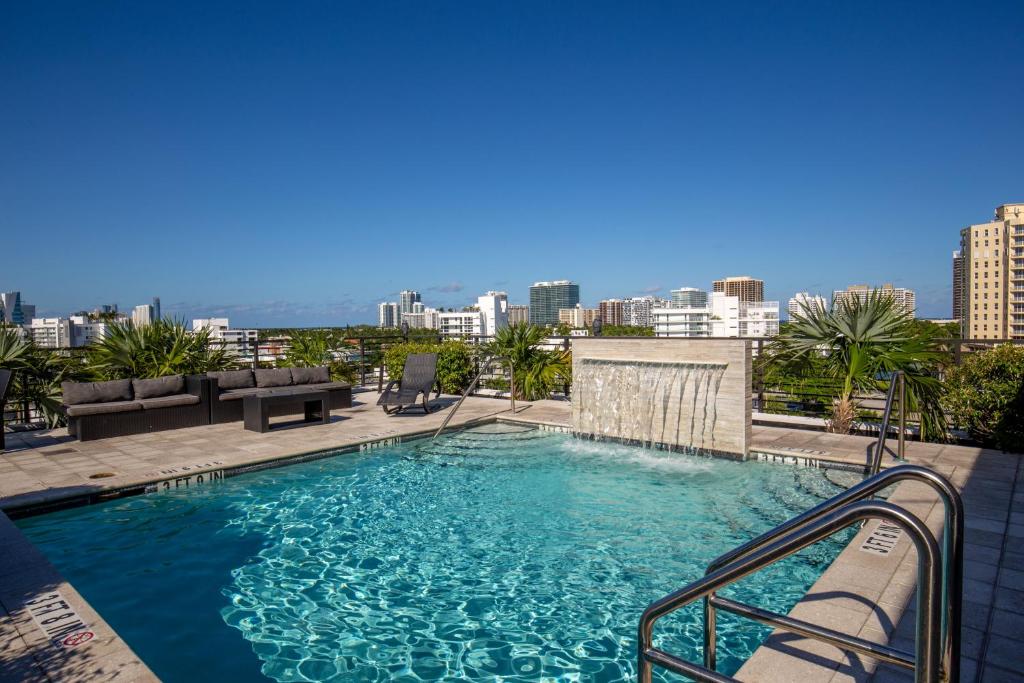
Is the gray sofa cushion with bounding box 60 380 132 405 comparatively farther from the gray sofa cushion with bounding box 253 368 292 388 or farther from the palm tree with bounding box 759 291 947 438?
the palm tree with bounding box 759 291 947 438

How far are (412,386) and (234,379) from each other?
3.05 meters

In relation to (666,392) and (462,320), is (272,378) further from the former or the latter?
(462,320)

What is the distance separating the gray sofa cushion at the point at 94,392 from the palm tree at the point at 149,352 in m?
1.09

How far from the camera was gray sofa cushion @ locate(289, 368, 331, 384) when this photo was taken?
10562mm

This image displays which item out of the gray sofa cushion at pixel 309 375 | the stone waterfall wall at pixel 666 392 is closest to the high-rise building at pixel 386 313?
the gray sofa cushion at pixel 309 375

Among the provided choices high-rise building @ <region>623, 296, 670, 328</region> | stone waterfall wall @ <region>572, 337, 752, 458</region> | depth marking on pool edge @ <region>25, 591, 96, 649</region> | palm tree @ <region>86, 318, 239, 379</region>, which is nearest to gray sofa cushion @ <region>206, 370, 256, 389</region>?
palm tree @ <region>86, 318, 239, 379</region>

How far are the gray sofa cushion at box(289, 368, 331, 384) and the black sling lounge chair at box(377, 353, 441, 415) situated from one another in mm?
1297

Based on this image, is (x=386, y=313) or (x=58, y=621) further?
(x=386, y=313)

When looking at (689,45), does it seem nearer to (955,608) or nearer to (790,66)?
(790,66)

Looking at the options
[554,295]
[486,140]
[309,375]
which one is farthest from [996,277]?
[309,375]

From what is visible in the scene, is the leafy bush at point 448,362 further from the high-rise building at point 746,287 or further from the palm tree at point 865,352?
the high-rise building at point 746,287

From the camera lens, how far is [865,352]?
7.36m

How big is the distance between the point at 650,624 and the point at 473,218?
38233 millimetres

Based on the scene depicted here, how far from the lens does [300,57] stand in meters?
15.0
